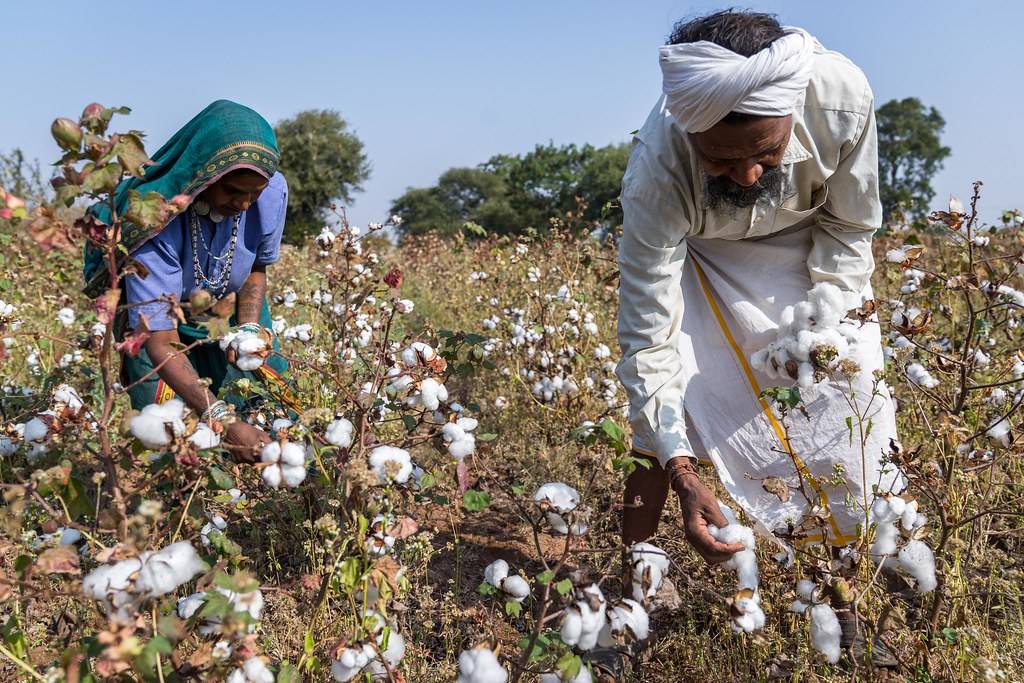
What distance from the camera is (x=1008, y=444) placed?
170cm

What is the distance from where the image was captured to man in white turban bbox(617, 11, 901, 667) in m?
1.48

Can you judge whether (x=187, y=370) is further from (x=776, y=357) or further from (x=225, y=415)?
(x=776, y=357)

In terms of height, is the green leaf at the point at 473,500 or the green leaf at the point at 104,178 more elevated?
the green leaf at the point at 104,178

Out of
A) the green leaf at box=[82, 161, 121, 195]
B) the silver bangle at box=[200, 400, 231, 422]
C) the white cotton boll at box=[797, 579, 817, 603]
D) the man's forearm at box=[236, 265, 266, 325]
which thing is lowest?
the man's forearm at box=[236, 265, 266, 325]

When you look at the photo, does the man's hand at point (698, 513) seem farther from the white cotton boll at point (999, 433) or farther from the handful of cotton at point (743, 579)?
the white cotton boll at point (999, 433)

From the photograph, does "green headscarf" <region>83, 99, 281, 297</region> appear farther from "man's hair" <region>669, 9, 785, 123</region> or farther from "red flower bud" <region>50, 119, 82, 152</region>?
"man's hair" <region>669, 9, 785, 123</region>

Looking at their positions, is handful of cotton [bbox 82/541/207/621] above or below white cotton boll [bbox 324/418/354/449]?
above

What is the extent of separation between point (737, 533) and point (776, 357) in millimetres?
346

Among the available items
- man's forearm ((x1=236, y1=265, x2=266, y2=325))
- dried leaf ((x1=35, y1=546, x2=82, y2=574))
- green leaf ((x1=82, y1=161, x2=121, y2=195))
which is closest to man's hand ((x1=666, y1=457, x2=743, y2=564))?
dried leaf ((x1=35, y1=546, x2=82, y2=574))

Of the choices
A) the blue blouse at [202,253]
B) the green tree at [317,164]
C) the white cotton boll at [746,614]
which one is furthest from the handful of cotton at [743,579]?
the green tree at [317,164]

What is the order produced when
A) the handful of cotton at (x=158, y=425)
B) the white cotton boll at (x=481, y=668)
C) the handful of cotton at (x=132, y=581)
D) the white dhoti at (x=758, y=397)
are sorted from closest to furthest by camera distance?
the handful of cotton at (x=132, y=581), the handful of cotton at (x=158, y=425), the white cotton boll at (x=481, y=668), the white dhoti at (x=758, y=397)

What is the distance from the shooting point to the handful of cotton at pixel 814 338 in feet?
4.54

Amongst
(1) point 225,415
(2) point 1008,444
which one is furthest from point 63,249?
(2) point 1008,444

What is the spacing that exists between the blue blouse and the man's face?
1.33m
